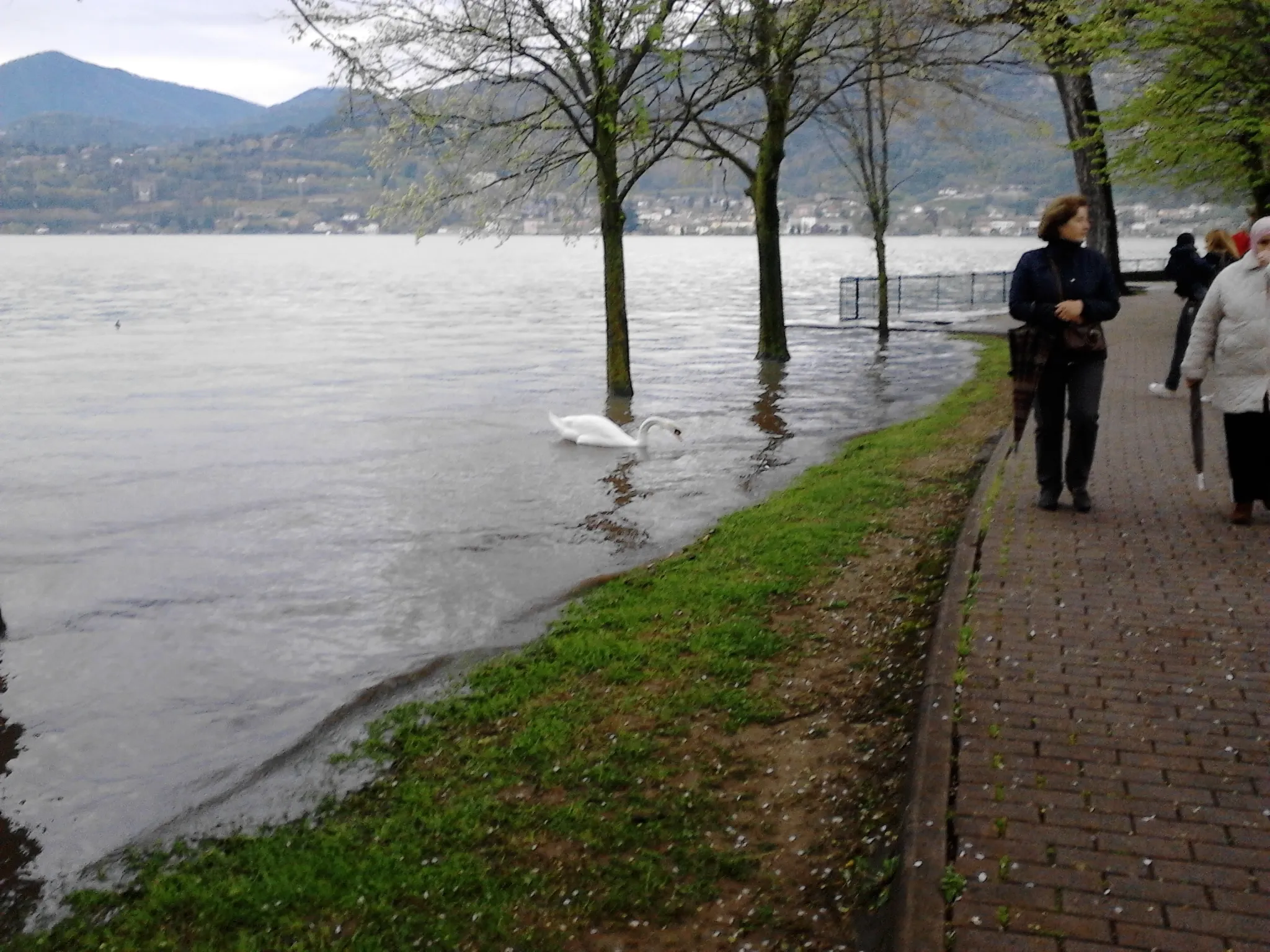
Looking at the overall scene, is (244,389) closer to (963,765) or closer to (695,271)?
(963,765)

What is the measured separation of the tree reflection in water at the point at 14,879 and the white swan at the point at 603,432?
10760 mm

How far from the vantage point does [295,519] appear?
1311 centimetres

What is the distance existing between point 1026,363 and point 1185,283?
7490 millimetres

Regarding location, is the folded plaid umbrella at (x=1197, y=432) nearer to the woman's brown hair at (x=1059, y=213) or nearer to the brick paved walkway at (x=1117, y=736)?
the brick paved walkway at (x=1117, y=736)

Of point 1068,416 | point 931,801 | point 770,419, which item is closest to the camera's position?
point 931,801

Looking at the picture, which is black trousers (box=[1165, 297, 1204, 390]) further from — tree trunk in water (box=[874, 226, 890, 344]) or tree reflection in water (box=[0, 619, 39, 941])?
tree trunk in water (box=[874, 226, 890, 344])

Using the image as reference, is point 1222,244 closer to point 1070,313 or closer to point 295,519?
point 1070,313

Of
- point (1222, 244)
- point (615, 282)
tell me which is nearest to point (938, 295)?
point (615, 282)

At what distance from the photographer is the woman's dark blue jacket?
866 cm

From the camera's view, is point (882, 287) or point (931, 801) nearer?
point (931, 801)

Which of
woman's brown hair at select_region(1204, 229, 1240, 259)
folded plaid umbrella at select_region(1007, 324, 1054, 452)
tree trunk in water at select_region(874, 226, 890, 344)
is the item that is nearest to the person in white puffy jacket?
folded plaid umbrella at select_region(1007, 324, 1054, 452)

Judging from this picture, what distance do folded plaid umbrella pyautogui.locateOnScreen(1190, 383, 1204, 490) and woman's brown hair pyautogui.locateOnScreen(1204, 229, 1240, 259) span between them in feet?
19.9

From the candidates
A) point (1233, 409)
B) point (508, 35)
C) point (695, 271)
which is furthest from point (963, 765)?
point (695, 271)

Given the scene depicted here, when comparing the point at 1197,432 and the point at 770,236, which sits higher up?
the point at 770,236
